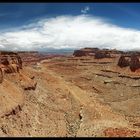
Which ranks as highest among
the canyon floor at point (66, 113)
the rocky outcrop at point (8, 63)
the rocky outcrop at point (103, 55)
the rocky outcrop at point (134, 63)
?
the rocky outcrop at point (8, 63)

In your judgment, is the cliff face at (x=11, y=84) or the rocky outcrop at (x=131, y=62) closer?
the cliff face at (x=11, y=84)

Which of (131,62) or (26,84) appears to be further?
(131,62)

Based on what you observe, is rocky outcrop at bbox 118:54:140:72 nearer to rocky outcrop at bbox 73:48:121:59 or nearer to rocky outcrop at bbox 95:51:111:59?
rocky outcrop at bbox 95:51:111:59

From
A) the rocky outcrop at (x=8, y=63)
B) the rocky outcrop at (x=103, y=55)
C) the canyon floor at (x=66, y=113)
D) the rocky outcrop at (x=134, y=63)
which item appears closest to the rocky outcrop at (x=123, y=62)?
the rocky outcrop at (x=134, y=63)

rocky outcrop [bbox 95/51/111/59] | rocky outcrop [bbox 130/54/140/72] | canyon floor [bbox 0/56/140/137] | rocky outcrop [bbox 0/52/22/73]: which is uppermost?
rocky outcrop [bbox 0/52/22/73]

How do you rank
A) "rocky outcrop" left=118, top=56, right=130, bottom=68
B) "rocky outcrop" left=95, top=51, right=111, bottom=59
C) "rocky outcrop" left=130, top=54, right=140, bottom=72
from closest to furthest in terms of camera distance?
"rocky outcrop" left=130, top=54, right=140, bottom=72, "rocky outcrop" left=118, top=56, right=130, bottom=68, "rocky outcrop" left=95, top=51, right=111, bottom=59

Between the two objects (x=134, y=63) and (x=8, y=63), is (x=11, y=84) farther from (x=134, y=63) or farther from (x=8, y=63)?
(x=134, y=63)

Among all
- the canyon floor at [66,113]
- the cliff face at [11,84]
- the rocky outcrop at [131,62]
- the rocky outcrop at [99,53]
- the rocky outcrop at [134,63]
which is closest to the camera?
the canyon floor at [66,113]

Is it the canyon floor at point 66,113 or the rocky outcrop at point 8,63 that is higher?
the rocky outcrop at point 8,63

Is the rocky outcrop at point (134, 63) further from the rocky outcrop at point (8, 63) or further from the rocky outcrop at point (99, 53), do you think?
the rocky outcrop at point (8, 63)

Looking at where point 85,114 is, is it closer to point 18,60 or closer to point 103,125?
point 103,125

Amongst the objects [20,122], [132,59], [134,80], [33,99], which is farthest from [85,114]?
[132,59]

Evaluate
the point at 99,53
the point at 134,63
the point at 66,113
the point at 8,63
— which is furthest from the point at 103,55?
the point at 66,113

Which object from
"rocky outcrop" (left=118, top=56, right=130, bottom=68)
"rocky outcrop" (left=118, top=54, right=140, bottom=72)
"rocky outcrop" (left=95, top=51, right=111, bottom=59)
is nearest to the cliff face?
"rocky outcrop" (left=118, top=54, right=140, bottom=72)
